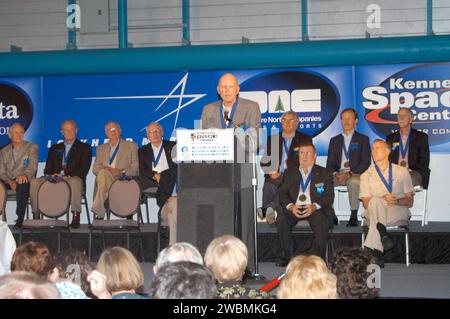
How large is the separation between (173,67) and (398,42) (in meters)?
3.02

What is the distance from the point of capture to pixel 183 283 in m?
3.26

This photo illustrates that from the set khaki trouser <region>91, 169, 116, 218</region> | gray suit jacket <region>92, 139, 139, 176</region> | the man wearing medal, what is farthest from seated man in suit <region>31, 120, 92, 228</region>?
the man wearing medal

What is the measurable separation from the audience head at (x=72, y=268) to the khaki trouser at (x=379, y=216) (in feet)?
15.6

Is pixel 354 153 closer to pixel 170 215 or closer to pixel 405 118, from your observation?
pixel 405 118

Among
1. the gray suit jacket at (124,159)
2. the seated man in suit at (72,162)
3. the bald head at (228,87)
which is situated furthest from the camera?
the gray suit jacket at (124,159)

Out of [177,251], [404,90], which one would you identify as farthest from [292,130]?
[177,251]

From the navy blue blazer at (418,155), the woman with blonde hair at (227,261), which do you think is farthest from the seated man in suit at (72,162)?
the woman with blonde hair at (227,261)

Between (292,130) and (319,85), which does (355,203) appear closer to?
(292,130)

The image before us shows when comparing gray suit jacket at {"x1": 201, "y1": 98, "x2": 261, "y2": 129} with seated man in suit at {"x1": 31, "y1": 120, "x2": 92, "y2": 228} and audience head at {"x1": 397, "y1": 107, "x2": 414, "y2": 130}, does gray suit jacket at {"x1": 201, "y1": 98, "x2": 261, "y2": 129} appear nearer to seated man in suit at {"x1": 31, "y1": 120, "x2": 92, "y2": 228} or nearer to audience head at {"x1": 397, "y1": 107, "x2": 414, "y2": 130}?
audience head at {"x1": 397, "y1": 107, "x2": 414, "y2": 130}

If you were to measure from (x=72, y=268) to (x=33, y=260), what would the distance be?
0.88ft

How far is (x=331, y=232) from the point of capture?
29.8 feet

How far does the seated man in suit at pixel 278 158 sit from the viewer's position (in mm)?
9976

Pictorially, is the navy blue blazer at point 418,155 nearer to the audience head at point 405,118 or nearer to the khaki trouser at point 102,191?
the audience head at point 405,118

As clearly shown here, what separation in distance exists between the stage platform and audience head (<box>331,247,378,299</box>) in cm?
471
